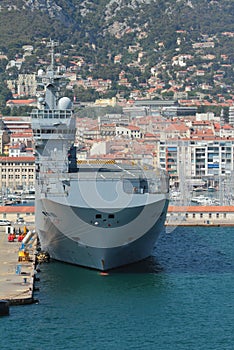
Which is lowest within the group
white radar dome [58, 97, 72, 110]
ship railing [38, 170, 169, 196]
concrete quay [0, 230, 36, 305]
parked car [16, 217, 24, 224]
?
parked car [16, 217, 24, 224]

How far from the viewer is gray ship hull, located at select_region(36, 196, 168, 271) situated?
145 feet

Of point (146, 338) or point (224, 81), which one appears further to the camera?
point (224, 81)

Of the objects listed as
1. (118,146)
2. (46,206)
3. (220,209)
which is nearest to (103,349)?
(46,206)

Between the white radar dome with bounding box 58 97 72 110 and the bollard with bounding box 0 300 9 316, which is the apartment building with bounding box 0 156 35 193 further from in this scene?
the bollard with bounding box 0 300 9 316

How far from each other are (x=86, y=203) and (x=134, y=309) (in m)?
6.08

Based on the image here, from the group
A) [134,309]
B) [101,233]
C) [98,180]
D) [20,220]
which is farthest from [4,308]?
[20,220]

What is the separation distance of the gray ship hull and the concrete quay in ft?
4.77

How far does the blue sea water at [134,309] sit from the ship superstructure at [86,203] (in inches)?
30.7

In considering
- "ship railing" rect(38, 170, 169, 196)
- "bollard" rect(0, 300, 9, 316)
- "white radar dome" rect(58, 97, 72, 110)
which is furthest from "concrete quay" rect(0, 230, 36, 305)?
"white radar dome" rect(58, 97, 72, 110)

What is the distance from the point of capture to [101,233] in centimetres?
4425

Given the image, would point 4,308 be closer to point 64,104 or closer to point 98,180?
point 98,180

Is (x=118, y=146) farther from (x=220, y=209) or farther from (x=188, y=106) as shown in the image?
(x=188, y=106)

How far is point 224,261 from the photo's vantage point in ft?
160

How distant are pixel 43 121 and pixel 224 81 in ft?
465
